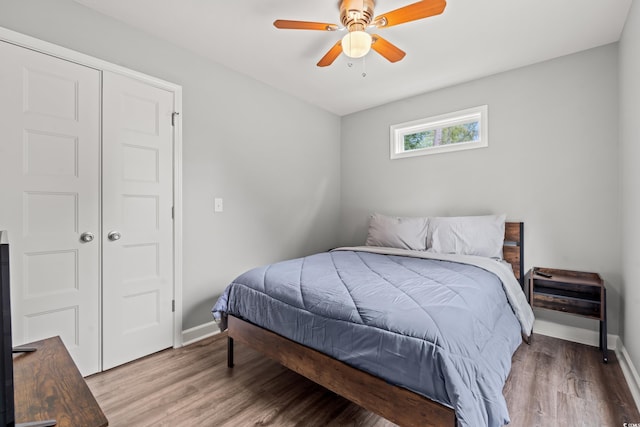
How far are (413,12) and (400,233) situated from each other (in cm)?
199

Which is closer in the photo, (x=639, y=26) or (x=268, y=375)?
(x=639, y=26)

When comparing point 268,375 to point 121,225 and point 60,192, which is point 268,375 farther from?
point 60,192

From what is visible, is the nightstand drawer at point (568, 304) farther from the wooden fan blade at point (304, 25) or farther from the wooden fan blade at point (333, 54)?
the wooden fan blade at point (304, 25)

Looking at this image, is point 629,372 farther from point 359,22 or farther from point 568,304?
point 359,22

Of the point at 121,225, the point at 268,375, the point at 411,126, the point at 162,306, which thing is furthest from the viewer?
the point at 411,126

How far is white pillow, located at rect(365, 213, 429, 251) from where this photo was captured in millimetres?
3033

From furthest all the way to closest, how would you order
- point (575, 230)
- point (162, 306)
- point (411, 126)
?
1. point (411, 126)
2. point (575, 230)
3. point (162, 306)

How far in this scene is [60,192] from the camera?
1915 mm

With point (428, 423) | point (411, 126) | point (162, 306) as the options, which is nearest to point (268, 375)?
point (162, 306)

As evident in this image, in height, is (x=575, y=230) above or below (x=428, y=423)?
above

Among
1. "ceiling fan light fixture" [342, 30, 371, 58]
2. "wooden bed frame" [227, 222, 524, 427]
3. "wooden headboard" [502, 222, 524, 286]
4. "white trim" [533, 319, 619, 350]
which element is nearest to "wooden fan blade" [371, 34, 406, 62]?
"ceiling fan light fixture" [342, 30, 371, 58]

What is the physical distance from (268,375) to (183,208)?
59.0 inches

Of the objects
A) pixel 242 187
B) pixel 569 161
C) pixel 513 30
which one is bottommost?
pixel 242 187

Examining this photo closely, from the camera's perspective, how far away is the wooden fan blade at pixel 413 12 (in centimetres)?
161
